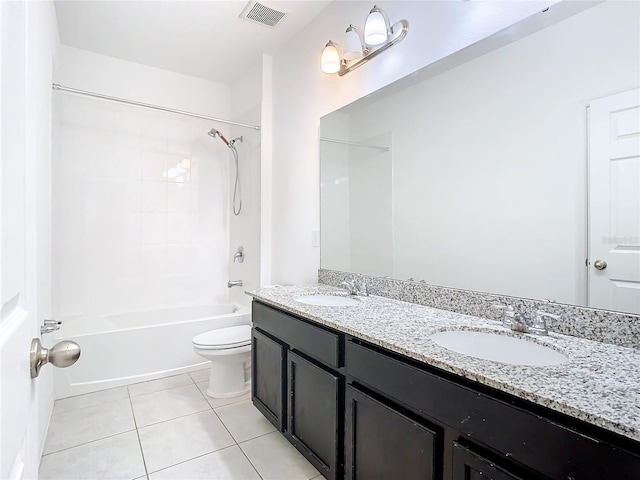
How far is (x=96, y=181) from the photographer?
2.98 metres

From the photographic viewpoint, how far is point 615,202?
42.9 inches

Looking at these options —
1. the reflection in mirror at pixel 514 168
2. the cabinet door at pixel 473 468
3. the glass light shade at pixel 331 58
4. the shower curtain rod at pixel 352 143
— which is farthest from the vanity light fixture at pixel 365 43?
the cabinet door at pixel 473 468

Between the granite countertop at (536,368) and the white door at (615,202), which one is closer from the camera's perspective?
the granite countertop at (536,368)

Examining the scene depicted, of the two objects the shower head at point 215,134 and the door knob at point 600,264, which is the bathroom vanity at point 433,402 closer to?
the door knob at point 600,264

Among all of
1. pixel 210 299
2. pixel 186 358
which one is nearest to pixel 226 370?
pixel 186 358

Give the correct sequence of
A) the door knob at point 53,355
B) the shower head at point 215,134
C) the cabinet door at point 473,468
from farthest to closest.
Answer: the shower head at point 215,134 → the cabinet door at point 473,468 → the door knob at point 53,355

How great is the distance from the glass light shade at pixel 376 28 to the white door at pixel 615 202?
1.04 meters

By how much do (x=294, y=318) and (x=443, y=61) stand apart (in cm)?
140

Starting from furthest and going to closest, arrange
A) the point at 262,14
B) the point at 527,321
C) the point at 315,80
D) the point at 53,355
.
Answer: the point at 315,80 < the point at 262,14 < the point at 527,321 < the point at 53,355

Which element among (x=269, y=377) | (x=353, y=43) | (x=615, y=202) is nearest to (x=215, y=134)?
(x=353, y=43)

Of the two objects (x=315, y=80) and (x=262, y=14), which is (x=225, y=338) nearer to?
(x=315, y=80)

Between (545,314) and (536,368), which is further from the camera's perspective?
(545,314)

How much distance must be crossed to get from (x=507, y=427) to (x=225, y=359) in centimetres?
196

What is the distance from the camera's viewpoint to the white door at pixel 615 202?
1.05 metres
